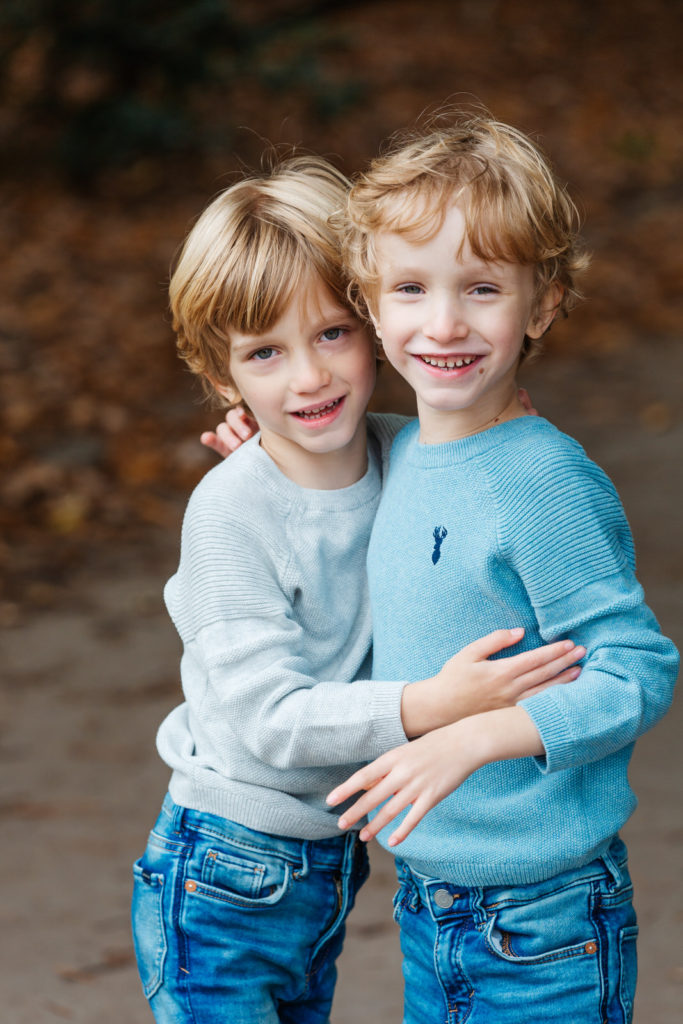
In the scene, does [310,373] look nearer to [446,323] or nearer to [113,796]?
[446,323]

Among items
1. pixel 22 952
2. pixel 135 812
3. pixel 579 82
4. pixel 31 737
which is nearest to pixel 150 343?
pixel 31 737

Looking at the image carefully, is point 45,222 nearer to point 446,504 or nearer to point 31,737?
point 31,737

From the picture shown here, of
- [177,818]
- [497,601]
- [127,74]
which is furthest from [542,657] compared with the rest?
[127,74]

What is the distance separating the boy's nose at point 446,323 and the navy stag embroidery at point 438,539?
0.25 meters

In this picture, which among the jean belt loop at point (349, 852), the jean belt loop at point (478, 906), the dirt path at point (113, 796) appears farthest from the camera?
the dirt path at point (113, 796)

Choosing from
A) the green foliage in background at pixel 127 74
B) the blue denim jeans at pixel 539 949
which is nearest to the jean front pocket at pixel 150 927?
the blue denim jeans at pixel 539 949

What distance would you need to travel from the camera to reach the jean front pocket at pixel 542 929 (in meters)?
1.73

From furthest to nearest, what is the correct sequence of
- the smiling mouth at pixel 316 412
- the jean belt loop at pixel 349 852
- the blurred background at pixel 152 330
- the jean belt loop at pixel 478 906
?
the blurred background at pixel 152 330 → the jean belt loop at pixel 349 852 → the smiling mouth at pixel 316 412 → the jean belt loop at pixel 478 906

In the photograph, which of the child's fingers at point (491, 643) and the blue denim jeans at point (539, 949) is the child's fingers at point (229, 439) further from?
the blue denim jeans at point (539, 949)

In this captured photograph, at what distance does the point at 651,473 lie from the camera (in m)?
5.56

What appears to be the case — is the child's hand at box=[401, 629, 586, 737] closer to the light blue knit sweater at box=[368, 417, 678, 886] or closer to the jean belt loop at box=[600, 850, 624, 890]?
the light blue knit sweater at box=[368, 417, 678, 886]

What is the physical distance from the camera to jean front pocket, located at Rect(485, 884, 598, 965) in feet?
5.68

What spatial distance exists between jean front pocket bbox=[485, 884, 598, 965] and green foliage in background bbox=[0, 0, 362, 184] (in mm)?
6364

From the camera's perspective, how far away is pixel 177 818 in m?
1.95
